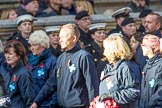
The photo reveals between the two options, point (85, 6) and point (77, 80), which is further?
point (85, 6)

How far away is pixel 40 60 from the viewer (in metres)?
11.6

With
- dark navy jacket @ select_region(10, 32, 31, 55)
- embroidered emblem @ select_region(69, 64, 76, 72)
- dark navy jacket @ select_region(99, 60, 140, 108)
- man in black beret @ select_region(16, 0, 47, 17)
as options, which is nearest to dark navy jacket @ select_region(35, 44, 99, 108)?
embroidered emblem @ select_region(69, 64, 76, 72)

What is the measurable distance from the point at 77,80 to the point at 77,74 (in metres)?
0.08

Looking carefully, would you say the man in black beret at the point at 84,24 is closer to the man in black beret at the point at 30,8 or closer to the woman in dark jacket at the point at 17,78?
the man in black beret at the point at 30,8

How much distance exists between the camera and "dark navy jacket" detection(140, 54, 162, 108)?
10.1 metres

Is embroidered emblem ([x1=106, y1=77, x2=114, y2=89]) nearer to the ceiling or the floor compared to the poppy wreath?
nearer to the ceiling

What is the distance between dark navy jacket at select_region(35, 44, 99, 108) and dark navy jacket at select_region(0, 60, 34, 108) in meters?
0.61

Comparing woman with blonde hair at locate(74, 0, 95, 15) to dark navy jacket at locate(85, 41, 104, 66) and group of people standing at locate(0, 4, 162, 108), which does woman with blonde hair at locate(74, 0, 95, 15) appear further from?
group of people standing at locate(0, 4, 162, 108)

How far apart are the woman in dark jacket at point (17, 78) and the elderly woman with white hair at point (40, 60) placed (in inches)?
14.3

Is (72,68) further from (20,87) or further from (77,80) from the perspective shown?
(20,87)

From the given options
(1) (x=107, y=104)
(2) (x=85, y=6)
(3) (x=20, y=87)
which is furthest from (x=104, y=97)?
(2) (x=85, y=6)

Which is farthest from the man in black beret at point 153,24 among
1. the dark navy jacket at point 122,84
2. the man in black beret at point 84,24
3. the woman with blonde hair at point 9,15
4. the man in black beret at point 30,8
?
the dark navy jacket at point 122,84

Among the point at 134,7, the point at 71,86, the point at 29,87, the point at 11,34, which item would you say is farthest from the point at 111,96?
the point at 134,7

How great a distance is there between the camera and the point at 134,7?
1667 centimetres
